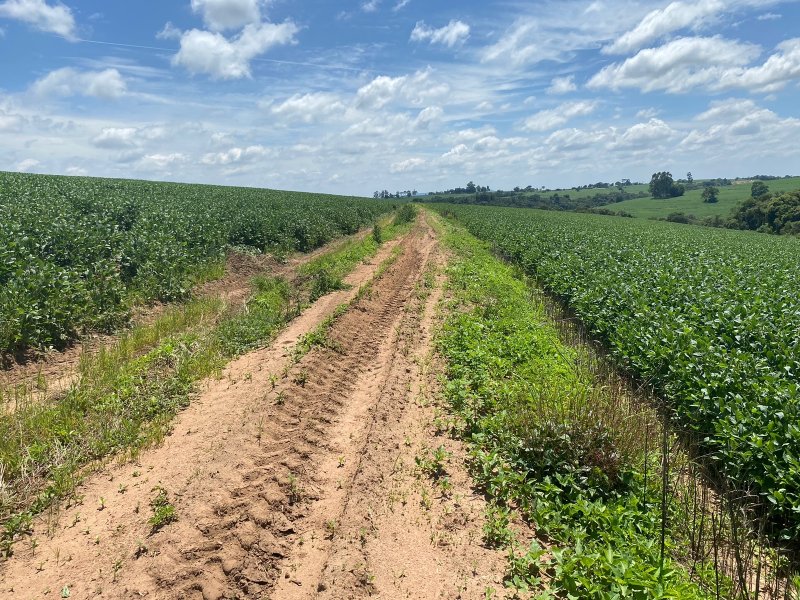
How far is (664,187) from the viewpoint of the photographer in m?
114

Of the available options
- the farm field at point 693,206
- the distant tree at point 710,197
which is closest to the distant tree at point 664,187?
the farm field at point 693,206

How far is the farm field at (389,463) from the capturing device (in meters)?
4.12

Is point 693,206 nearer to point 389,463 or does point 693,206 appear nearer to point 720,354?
point 720,354

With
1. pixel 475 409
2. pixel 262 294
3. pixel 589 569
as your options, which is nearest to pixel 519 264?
pixel 262 294

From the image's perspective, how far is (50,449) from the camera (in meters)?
5.69

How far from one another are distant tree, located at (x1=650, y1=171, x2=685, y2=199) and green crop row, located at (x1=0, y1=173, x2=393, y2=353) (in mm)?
113908

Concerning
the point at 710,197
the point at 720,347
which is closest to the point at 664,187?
the point at 710,197

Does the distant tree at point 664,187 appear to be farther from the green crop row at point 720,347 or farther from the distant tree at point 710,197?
the green crop row at point 720,347

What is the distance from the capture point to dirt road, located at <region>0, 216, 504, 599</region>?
160 inches

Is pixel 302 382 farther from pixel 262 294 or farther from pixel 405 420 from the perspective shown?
pixel 262 294

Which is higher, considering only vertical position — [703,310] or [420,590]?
[703,310]

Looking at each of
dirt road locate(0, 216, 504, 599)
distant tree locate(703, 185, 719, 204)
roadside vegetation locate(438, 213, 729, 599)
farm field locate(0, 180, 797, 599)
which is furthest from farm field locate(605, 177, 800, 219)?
dirt road locate(0, 216, 504, 599)

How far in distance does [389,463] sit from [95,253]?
11306 mm

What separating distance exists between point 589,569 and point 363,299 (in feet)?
32.3
